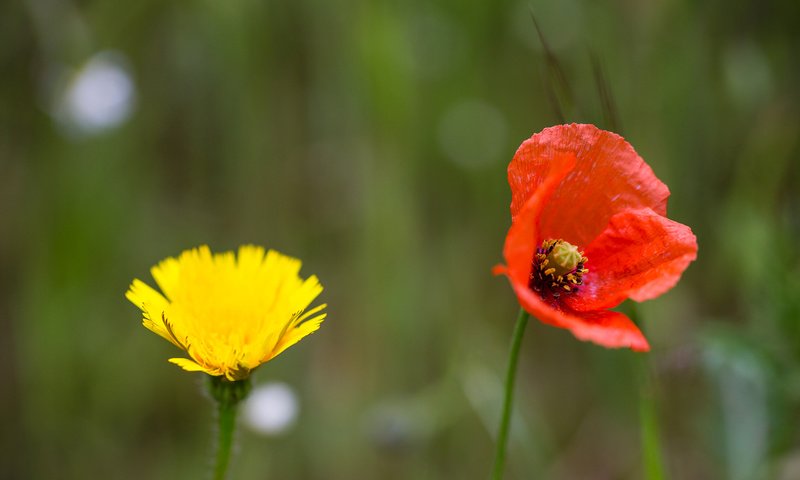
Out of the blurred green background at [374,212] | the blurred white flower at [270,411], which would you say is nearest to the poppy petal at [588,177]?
the blurred white flower at [270,411]

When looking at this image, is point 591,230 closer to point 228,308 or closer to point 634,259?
point 634,259

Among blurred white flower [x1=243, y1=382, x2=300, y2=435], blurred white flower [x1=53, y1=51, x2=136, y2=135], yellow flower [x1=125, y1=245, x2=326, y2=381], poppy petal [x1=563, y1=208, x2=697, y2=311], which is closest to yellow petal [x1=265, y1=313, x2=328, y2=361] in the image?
yellow flower [x1=125, y1=245, x2=326, y2=381]

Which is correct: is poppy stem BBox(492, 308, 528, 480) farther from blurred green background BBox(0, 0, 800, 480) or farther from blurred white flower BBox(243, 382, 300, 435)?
blurred green background BBox(0, 0, 800, 480)

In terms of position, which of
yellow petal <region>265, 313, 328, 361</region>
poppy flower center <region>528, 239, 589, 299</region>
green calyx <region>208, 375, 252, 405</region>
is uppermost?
poppy flower center <region>528, 239, 589, 299</region>

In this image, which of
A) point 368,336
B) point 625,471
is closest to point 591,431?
point 625,471

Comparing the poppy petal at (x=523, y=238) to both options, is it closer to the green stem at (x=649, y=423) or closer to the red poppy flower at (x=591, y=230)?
the red poppy flower at (x=591, y=230)

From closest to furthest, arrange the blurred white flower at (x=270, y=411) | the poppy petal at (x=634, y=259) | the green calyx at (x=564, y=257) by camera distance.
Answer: the poppy petal at (x=634, y=259)
the green calyx at (x=564, y=257)
the blurred white flower at (x=270, y=411)
